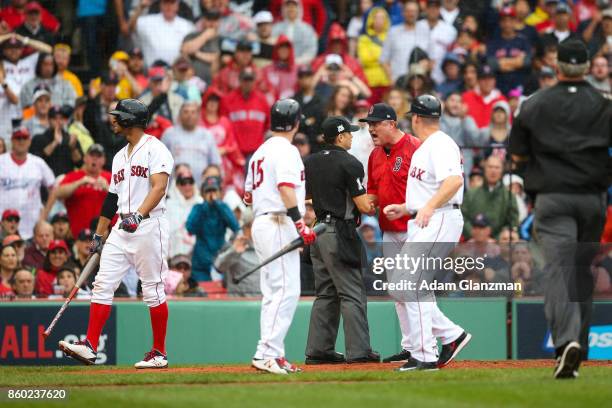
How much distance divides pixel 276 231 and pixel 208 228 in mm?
4450

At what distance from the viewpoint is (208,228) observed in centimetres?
1355

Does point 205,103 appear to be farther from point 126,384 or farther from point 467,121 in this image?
point 126,384

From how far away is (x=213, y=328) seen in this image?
509 inches

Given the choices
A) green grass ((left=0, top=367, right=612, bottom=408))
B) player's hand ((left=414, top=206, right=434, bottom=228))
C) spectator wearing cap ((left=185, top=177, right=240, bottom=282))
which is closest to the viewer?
green grass ((left=0, top=367, right=612, bottom=408))

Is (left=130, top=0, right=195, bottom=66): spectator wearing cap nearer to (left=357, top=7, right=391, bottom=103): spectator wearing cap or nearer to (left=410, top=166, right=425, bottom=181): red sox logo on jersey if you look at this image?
(left=357, top=7, right=391, bottom=103): spectator wearing cap

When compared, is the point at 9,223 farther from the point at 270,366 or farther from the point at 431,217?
the point at 431,217

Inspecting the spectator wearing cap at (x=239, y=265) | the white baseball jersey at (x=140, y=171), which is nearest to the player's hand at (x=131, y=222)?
the white baseball jersey at (x=140, y=171)

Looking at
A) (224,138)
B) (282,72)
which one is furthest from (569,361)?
(282,72)

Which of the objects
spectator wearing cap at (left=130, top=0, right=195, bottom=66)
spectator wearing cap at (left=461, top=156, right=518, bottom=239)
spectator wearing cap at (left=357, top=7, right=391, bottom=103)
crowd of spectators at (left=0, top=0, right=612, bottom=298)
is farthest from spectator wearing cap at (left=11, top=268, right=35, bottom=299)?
spectator wearing cap at (left=357, top=7, right=391, bottom=103)

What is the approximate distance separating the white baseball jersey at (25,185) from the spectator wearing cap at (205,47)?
330cm

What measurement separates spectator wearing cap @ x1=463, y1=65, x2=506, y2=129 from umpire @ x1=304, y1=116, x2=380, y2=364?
5263mm

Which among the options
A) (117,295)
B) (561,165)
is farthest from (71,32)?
(561,165)

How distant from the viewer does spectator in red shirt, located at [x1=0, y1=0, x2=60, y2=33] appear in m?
15.6

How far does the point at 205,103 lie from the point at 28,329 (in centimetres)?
422
